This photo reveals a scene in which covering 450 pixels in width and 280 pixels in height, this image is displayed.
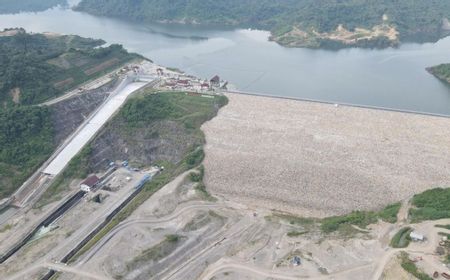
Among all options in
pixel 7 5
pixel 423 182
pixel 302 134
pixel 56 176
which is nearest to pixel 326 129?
pixel 302 134

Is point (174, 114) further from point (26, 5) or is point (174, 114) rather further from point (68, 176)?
point (26, 5)

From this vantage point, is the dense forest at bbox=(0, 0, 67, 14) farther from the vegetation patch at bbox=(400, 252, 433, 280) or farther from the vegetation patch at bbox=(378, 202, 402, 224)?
the vegetation patch at bbox=(400, 252, 433, 280)

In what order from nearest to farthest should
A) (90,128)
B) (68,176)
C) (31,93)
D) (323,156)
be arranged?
(68,176)
(323,156)
(90,128)
(31,93)

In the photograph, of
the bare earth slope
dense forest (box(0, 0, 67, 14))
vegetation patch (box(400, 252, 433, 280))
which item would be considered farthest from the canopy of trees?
vegetation patch (box(400, 252, 433, 280))

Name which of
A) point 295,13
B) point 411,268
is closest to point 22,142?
point 411,268

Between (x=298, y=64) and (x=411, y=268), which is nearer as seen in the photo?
(x=411, y=268)
